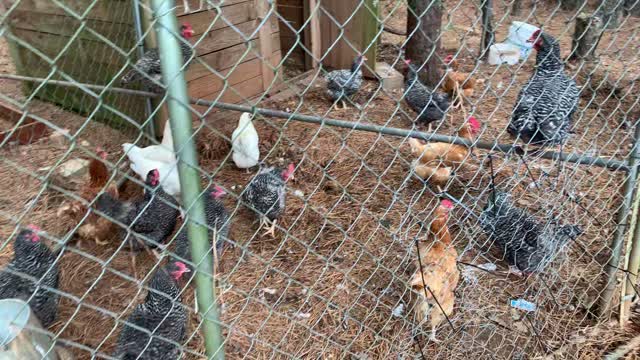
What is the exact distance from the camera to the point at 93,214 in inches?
112

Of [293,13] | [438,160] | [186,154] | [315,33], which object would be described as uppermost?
[186,154]

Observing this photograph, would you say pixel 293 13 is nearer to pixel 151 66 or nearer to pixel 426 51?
pixel 426 51

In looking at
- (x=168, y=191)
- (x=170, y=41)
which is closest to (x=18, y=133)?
(x=168, y=191)

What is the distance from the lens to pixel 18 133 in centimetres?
389

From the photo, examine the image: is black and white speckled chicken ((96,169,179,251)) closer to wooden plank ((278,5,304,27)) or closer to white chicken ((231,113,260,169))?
white chicken ((231,113,260,169))

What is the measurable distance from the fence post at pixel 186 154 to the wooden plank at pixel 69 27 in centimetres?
265

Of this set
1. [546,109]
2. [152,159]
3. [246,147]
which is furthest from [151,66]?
[546,109]

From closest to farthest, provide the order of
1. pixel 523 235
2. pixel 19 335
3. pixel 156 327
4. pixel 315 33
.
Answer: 1. pixel 19 335
2. pixel 156 327
3. pixel 523 235
4. pixel 315 33

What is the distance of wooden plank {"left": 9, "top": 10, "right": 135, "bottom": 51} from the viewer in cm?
351

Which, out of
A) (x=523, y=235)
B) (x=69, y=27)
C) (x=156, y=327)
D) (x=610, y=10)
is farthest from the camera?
(x=610, y=10)

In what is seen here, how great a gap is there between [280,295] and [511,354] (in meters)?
1.21

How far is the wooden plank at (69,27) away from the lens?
351 cm

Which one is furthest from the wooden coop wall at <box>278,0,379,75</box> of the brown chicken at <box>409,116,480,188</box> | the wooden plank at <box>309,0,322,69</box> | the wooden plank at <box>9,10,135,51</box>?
the wooden plank at <box>9,10,135,51</box>

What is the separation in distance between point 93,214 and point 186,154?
2198mm
